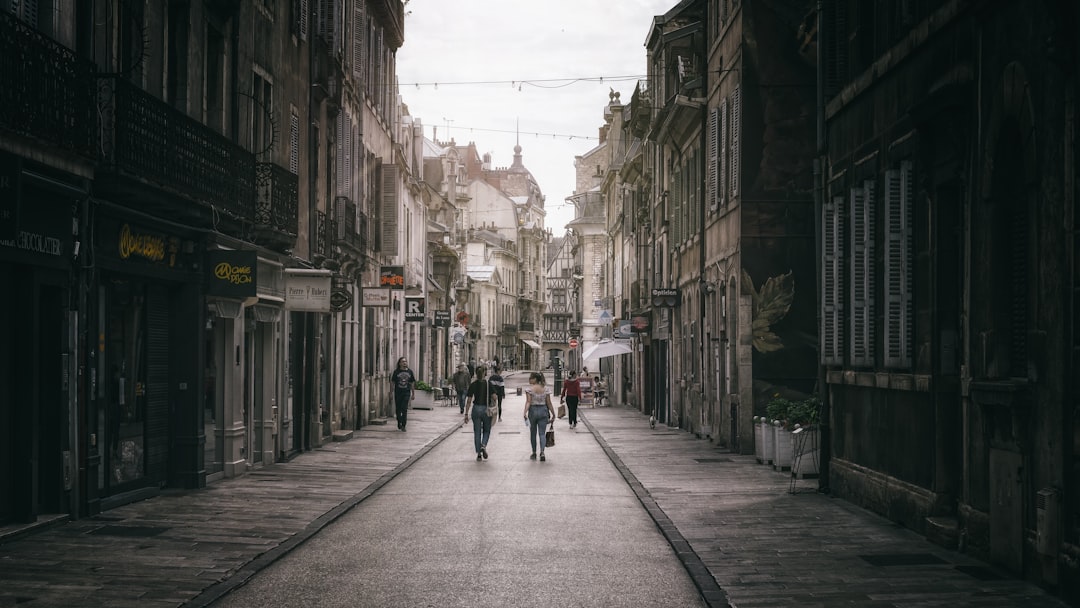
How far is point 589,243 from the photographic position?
289ft

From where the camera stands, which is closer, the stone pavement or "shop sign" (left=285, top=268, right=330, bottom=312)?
the stone pavement

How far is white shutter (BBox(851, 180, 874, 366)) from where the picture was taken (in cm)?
1568

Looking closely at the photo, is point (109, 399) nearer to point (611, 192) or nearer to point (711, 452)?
point (711, 452)

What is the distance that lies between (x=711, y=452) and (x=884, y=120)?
11.5 m

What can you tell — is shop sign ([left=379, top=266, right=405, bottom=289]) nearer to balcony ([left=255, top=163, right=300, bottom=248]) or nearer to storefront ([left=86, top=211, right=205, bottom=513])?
balcony ([left=255, top=163, right=300, bottom=248])

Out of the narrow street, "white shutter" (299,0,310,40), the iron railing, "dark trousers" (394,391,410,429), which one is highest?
"white shutter" (299,0,310,40)

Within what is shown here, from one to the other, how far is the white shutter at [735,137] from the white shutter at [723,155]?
2.26ft

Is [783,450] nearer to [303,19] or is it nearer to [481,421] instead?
[481,421]

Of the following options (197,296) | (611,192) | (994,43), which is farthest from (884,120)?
(611,192)

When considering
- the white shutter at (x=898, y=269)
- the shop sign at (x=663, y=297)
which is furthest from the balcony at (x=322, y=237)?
the white shutter at (x=898, y=269)

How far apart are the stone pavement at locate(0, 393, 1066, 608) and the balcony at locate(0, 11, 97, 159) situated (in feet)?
12.3

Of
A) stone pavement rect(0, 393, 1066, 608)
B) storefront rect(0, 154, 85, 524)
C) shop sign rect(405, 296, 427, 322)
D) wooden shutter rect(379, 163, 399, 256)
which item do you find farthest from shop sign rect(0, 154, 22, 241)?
shop sign rect(405, 296, 427, 322)

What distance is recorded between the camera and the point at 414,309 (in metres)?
43.8

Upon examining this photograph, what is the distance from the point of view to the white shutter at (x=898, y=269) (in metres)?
14.3
